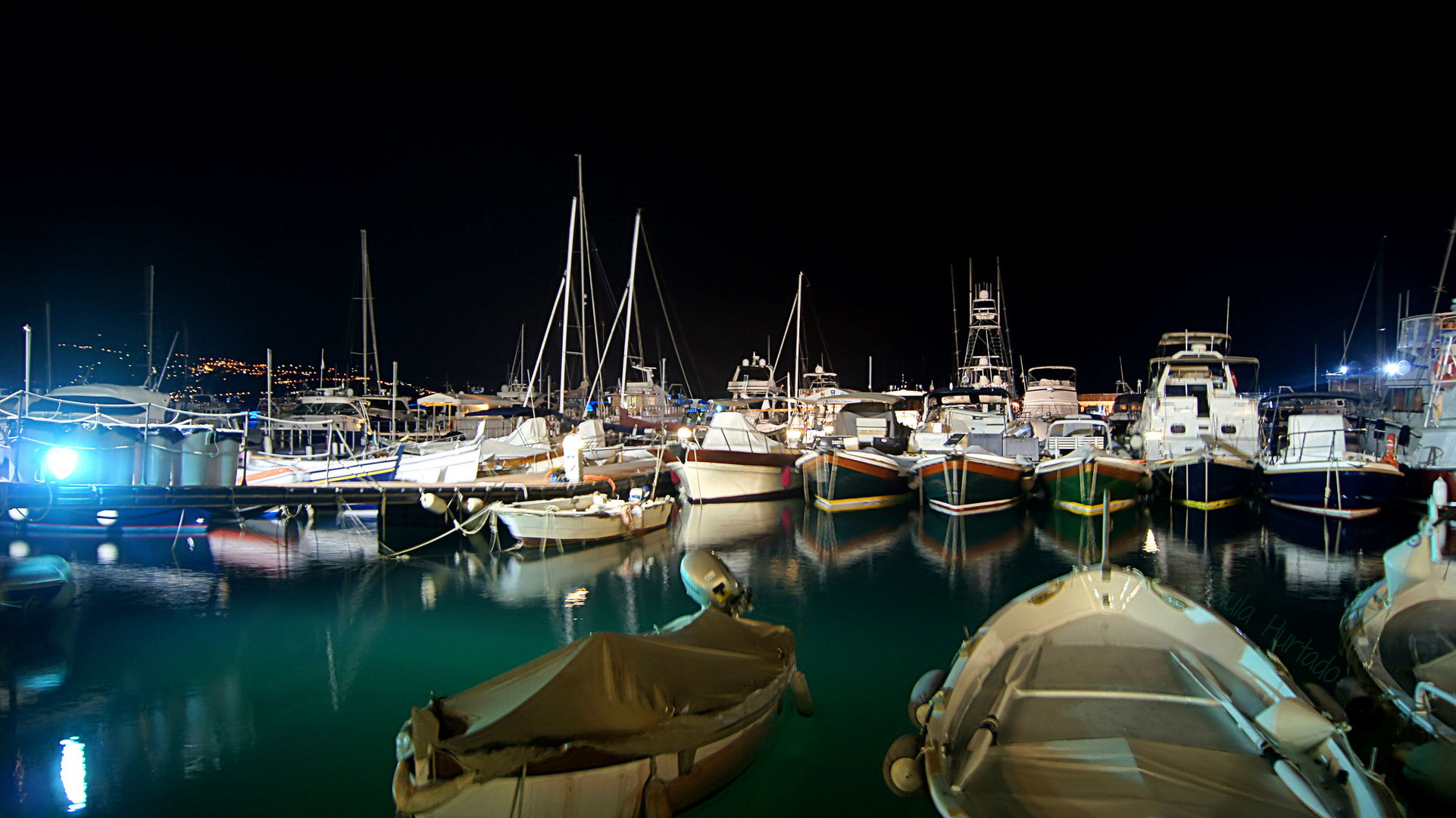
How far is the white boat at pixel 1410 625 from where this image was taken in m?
7.93

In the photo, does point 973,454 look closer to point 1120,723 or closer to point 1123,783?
point 1120,723

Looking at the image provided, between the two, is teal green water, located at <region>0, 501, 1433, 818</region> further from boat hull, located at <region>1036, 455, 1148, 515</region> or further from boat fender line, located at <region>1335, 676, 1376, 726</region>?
boat fender line, located at <region>1335, 676, 1376, 726</region>

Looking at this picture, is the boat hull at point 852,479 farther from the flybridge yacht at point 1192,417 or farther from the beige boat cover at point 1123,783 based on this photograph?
the beige boat cover at point 1123,783

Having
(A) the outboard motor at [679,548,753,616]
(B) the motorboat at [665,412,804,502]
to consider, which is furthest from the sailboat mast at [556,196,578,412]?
(A) the outboard motor at [679,548,753,616]

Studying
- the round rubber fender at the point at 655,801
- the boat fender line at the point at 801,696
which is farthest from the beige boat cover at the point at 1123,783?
the boat fender line at the point at 801,696

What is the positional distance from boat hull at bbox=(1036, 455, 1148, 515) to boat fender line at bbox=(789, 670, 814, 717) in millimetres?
17283

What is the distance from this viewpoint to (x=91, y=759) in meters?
8.01

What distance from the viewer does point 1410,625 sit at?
28.2 ft

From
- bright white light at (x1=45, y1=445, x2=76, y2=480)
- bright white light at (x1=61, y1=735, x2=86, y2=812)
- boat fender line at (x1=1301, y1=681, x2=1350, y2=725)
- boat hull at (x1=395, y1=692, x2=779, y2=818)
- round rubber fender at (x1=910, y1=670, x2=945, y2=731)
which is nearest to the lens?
boat hull at (x1=395, y1=692, x2=779, y2=818)

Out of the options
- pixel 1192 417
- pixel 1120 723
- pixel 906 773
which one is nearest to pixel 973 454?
pixel 1192 417

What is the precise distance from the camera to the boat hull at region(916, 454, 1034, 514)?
2500 centimetres

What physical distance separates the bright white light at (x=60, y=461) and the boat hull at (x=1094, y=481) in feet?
104

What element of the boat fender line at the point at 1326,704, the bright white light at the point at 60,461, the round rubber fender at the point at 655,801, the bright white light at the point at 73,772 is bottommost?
the bright white light at the point at 73,772

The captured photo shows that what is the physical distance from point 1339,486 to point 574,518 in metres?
23.2
